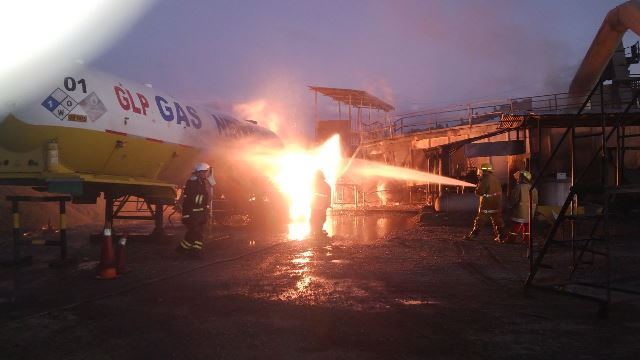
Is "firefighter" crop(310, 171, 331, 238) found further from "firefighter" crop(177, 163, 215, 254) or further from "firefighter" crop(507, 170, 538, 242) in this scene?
"firefighter" crop(507, 170, 538, 242)

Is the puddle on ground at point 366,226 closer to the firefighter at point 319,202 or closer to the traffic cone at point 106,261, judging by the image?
the firefighter at point 319,202

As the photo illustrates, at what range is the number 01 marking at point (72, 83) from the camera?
27.0ft

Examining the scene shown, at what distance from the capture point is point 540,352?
391cm

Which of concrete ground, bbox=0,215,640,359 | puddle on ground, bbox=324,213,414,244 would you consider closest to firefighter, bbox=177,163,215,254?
concrete ground, bbox=0,215,640,359

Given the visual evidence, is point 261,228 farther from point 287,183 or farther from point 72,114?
point 72,114

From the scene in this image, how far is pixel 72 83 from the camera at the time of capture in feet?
27.3

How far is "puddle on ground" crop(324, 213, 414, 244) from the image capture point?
40.0ft

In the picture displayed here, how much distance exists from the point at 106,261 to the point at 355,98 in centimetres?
2771

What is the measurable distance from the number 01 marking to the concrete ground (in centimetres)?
313

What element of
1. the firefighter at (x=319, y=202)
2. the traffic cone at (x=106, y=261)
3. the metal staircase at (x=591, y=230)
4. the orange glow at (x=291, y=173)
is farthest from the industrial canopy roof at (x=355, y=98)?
the traffic cone at (x=106, y=261)

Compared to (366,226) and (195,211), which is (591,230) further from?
(366,226)

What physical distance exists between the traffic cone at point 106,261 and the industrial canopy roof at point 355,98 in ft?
83.7

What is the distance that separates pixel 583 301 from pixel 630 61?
3021 centimetres

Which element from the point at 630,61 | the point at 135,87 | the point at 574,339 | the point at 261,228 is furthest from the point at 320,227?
the point at 630,61
